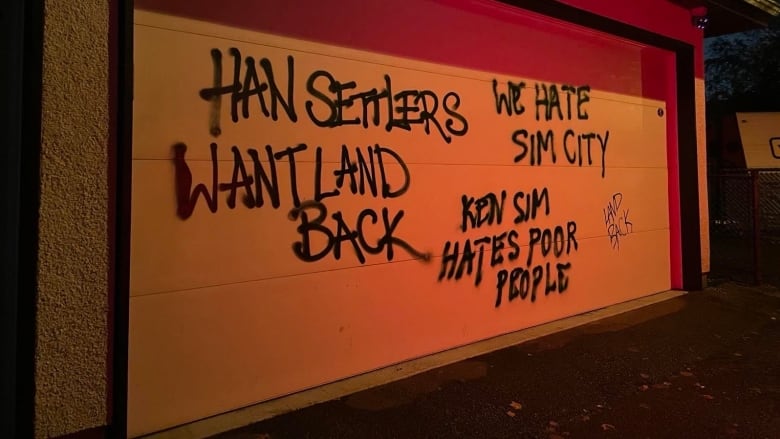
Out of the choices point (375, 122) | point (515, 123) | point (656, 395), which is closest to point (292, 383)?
point (375, 122)

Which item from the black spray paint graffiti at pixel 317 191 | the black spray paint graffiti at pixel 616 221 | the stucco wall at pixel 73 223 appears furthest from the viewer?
the black spray paint graffiti at pixel 616 221

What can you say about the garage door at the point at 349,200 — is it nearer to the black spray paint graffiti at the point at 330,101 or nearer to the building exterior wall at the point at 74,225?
the black spray paint graffiti at the point at 330,101

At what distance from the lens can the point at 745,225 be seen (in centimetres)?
710

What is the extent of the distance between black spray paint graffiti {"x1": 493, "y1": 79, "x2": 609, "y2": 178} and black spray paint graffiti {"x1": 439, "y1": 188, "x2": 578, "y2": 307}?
375 mm

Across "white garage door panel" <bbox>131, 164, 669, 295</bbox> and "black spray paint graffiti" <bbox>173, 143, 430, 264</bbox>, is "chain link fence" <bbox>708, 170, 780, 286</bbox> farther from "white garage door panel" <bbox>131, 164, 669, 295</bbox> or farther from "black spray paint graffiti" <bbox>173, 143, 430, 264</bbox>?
"black spray paint graffiti" <bbox>173, 143, 430, 264</bbox>

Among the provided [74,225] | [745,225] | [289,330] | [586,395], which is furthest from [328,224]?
[745,225]

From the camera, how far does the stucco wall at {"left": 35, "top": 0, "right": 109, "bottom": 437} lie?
2.37 metres

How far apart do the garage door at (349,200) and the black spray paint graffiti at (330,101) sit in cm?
1

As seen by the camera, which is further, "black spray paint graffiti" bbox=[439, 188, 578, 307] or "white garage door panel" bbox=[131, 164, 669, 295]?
"black spray paint graffiti" bbox=[439, 188, 578, 307]

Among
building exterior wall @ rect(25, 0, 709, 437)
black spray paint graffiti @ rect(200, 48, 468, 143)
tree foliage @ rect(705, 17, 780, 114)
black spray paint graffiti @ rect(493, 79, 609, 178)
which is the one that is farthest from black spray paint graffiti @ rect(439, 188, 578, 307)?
tree foliage @ rect(705, 17, 780, 114)

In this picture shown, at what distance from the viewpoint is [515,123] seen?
463cm

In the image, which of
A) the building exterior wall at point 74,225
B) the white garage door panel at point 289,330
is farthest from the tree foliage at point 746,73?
the building exterior wall at point 74,225

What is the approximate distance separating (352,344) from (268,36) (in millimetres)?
2051

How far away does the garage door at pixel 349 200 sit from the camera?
2.90m
